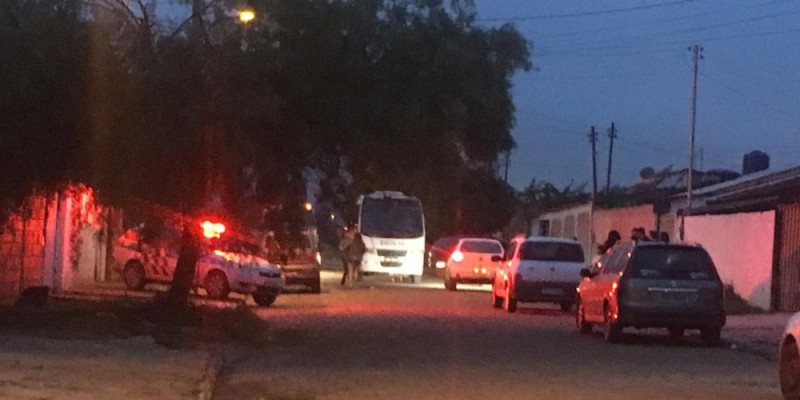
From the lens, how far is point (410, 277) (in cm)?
5350

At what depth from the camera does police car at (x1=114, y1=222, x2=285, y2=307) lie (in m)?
31.0

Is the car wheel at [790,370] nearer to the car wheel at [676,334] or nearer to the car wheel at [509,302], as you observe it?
the car wheel at [676,334]

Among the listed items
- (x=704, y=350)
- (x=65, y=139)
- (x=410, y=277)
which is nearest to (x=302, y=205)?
(x=65, y=139)

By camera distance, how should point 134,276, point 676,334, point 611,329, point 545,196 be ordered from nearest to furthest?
point 611,329, point 676,334, point 134,276, point 545,196

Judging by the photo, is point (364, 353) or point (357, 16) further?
point (357, 16)

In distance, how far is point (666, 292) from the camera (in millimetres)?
22500

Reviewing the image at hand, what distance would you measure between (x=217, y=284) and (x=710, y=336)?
1310 cm

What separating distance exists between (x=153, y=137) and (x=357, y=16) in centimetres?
390

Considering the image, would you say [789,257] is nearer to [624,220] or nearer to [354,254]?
[354,254]

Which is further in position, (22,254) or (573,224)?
(573,224)

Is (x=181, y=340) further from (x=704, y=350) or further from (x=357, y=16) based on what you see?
(x=704, y=350)

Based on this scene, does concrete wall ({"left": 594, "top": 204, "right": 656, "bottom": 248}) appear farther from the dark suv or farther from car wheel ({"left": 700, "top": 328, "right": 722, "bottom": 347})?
the dark suv

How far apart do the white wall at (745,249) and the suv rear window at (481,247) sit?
29.0ft

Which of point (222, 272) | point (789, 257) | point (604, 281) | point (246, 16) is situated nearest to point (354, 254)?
point (222, 272)
